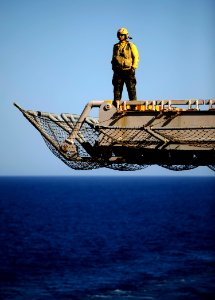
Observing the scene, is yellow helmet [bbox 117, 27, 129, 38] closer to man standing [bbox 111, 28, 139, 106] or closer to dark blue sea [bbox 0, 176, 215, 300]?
man standing [bbox 111, 28, 139, 106]

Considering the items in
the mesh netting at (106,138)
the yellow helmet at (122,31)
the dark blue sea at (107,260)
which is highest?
the yellow helmet at (122,31)

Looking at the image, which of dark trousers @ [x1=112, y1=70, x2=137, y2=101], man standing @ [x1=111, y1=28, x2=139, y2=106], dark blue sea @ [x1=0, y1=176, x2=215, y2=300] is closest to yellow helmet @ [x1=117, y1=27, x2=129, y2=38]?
man standing @ [x1=111, y1=28, x2=139, y2=106]

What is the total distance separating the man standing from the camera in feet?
44.7

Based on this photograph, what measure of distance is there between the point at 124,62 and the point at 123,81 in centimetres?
54

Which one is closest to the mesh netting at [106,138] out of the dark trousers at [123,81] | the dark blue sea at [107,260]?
the dark trousers at [123,81]

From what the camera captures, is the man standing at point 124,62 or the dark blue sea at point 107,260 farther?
the dark blue sea at point 107,260

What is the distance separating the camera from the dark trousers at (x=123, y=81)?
1387cm

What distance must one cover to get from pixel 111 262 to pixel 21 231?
5256cm

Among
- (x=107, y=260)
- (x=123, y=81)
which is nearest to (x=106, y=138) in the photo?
(x=123, y=81)

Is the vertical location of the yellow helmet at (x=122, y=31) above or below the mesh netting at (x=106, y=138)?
above

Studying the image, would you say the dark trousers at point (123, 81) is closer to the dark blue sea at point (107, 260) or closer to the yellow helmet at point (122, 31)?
the yellow helmet at point (122, 31)

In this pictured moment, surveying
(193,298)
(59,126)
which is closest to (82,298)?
(193,298)

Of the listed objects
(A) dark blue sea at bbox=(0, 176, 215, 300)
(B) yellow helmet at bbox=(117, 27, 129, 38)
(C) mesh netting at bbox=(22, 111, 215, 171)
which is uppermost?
(B) yellow helmet at bbox=(117, 27, 129, 38)

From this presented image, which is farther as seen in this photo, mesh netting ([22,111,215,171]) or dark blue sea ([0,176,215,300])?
dark blue sea ([0,176,215,300])
